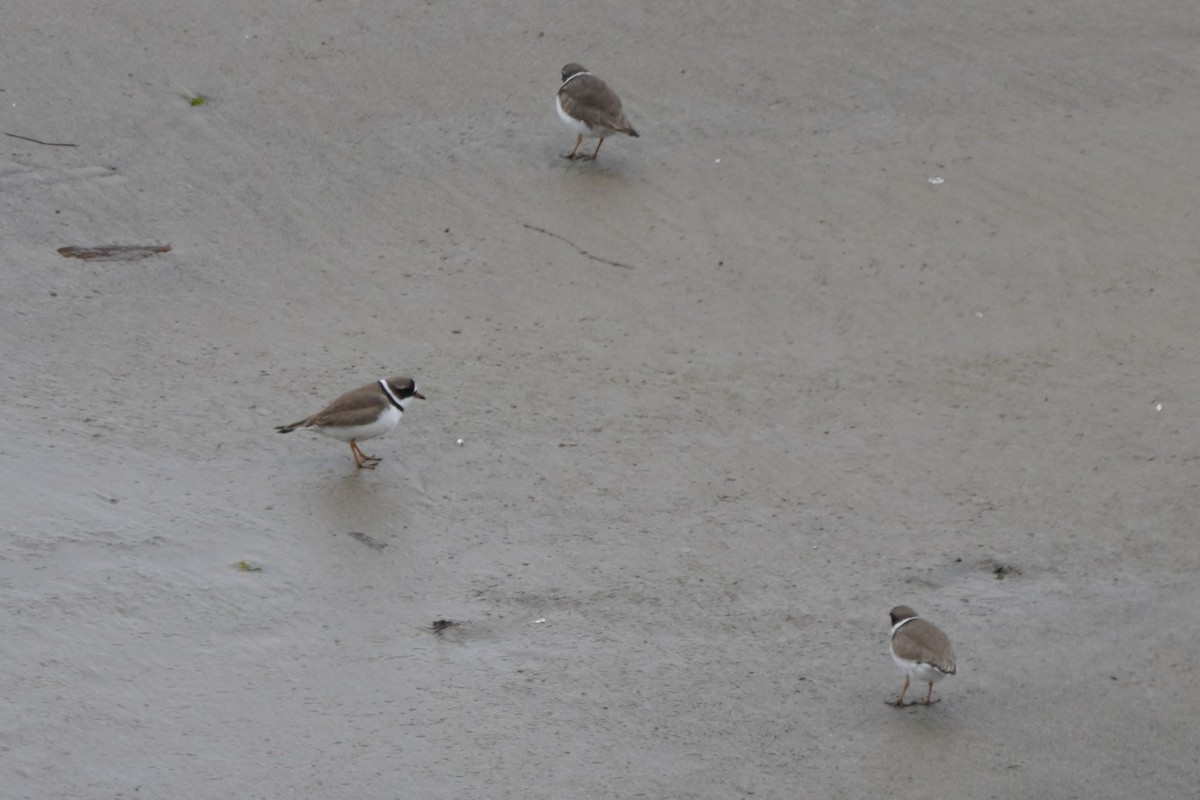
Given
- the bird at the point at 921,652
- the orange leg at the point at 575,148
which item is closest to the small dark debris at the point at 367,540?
the bird at the point at 921,652

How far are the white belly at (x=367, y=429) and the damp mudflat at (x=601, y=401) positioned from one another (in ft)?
0.90

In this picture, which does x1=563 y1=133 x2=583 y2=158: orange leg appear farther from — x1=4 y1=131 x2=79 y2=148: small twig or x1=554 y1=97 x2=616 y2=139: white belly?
x1=4 y1=131 x2=79 y2=148: small twig

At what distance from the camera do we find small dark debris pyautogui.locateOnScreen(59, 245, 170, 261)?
959cm

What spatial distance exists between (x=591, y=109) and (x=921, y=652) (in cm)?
577

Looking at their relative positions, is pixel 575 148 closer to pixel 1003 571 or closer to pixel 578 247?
pixel 578 247

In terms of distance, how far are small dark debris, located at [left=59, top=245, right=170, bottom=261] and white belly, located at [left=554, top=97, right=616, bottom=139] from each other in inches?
121

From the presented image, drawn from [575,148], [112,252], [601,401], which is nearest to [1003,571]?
[601,401]

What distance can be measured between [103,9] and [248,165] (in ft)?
8.33

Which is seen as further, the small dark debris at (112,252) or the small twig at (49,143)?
the small twig at (49,143)

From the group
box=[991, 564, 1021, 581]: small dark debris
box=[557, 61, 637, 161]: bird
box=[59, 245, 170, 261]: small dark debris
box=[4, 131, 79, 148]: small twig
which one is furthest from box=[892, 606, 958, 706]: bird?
box=[4, 131, 79, 148]: small twig

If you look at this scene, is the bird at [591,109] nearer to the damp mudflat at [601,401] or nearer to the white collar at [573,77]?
the white collar at [573,77]

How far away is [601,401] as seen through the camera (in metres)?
8.62

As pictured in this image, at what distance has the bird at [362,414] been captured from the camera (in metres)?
7.75

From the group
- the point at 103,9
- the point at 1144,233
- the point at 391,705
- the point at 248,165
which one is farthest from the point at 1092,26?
the point at 391,705
